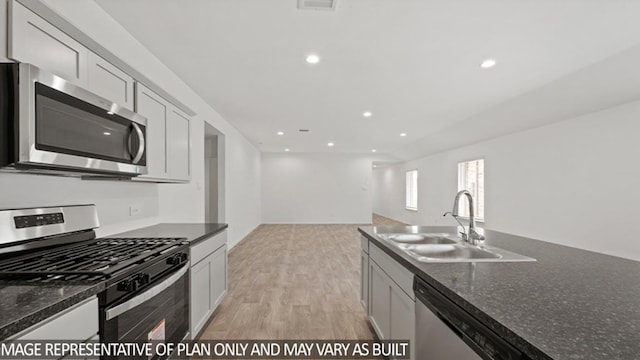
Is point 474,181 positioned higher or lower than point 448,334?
higher

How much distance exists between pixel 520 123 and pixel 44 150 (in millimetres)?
5771

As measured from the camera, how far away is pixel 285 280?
3744 millimetres

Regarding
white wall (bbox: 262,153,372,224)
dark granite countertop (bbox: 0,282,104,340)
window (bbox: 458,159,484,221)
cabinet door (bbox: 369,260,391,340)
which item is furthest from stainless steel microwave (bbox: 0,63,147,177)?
white wall (bbox: 262,153,372,224)

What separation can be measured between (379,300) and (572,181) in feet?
12.7

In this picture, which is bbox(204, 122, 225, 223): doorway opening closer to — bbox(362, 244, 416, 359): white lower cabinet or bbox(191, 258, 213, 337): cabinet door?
bbox(191, 258, 213, 337): cabinet door

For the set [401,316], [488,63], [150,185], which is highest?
[488,63]

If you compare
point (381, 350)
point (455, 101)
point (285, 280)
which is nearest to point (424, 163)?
point (455, 101)

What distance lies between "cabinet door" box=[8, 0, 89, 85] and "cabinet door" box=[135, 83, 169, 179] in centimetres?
50

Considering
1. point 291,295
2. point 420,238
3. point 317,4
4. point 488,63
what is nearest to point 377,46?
point 317,4

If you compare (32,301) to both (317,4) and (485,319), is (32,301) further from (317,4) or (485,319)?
(317,4)

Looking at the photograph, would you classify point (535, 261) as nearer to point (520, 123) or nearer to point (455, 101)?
point (455, 101)

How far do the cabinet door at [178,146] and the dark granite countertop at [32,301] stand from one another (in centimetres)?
144

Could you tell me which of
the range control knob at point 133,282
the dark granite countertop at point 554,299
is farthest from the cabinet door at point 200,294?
the dark granite countertop at point 554,299

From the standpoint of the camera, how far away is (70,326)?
3.08 ft
